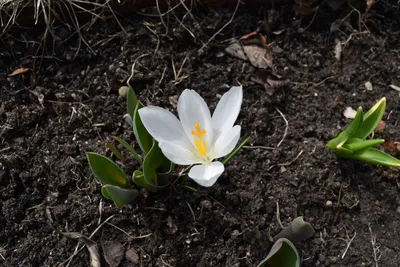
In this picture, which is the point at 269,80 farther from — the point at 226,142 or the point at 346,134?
the point at 226,142

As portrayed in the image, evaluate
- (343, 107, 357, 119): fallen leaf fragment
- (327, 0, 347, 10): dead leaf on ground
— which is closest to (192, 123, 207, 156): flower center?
(343, 107, 357, 119): fallen leaf fragment

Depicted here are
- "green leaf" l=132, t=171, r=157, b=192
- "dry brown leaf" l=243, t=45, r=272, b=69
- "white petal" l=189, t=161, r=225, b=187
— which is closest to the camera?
"white petal" l=189, t=161, r=225, b=187

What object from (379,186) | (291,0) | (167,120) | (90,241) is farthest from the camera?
(291,0)

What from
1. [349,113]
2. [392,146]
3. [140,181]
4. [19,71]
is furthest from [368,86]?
[19,71]

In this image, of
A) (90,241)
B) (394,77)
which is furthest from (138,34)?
(394,77)

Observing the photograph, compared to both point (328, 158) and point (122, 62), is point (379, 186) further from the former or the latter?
point (122, 62)

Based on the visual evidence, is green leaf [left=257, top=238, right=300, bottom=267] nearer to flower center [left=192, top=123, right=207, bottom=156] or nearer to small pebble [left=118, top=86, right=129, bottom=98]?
flower center [left=192, top=123, right=207, bottom=156]
